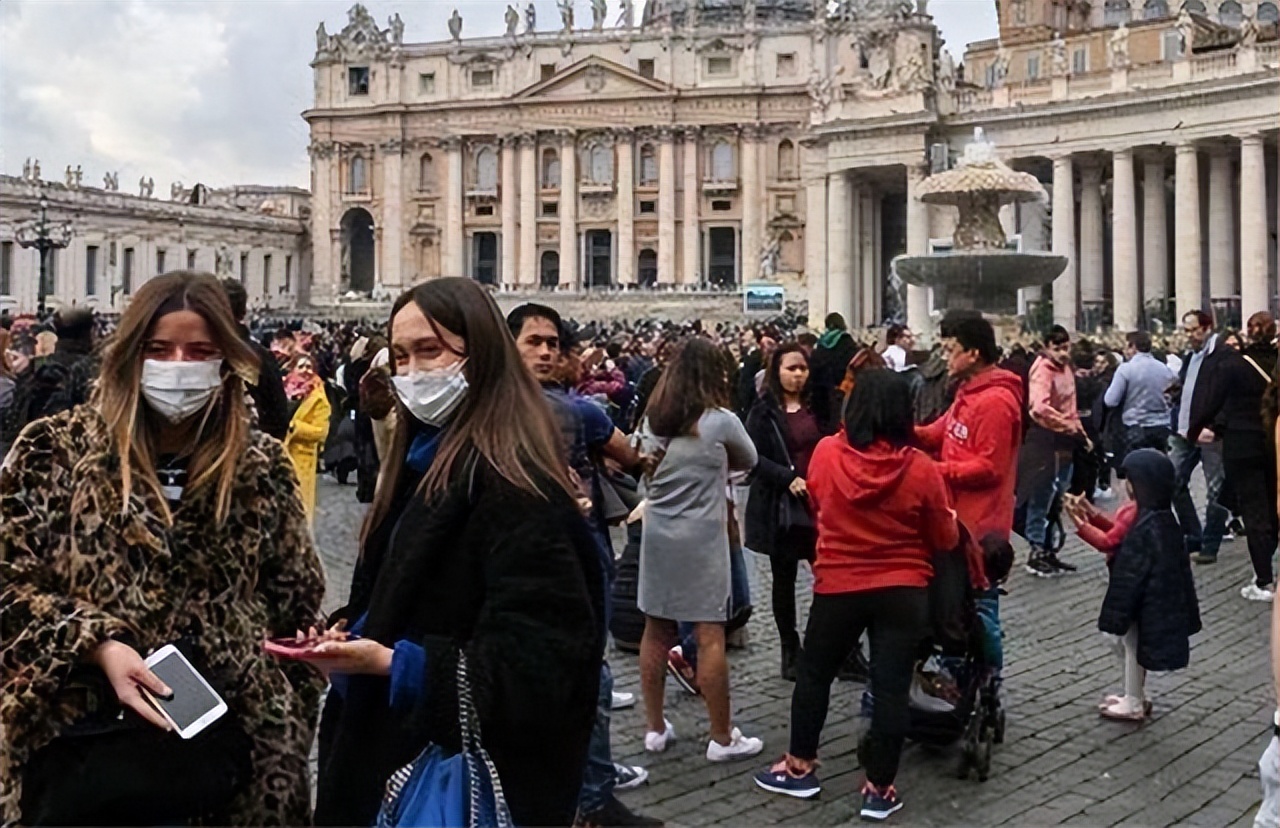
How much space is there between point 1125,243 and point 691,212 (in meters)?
35.2

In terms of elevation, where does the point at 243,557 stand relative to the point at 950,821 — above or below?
above

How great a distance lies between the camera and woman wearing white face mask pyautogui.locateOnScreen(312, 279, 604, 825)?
2.52 metres

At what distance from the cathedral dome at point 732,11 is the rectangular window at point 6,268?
119 ft

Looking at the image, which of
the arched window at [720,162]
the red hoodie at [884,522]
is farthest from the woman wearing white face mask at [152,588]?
the arched window at [720,162]

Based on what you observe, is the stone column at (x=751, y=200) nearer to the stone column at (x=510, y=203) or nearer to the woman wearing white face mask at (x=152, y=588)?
the stone column at (x=510, y=203)

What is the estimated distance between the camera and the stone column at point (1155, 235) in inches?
1404

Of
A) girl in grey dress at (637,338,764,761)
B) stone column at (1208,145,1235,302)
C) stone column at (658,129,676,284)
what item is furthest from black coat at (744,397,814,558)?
stone column at (658,129,676,284)

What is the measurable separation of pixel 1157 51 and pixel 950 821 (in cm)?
4596

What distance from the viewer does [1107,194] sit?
40406mm

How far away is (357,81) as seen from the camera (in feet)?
240

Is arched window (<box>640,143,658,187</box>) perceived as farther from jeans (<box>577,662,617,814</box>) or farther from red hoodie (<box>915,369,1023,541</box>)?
jeans (<box>577,662,617,814</box>)

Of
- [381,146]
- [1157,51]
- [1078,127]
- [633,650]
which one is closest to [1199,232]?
[1078,127]

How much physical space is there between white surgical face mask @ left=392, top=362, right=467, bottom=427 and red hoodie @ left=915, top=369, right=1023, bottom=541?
3.88 m

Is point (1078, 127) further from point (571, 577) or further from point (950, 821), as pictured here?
point (571, 577)
